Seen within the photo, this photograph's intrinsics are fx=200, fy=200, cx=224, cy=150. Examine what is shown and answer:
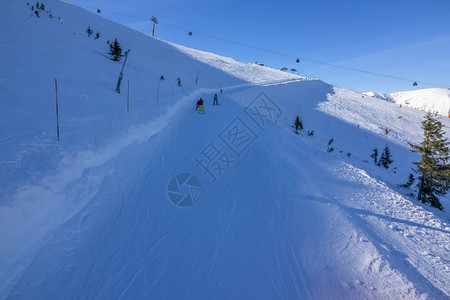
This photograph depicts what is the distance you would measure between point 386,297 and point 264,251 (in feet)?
7.70

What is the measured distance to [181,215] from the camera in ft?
17.8

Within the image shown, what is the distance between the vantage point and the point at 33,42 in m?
→ 16.1

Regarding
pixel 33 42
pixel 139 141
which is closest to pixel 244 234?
pixel 139 141

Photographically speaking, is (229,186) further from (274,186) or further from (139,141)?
(139,141)

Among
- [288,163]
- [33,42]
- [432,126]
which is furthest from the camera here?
[33,42]
